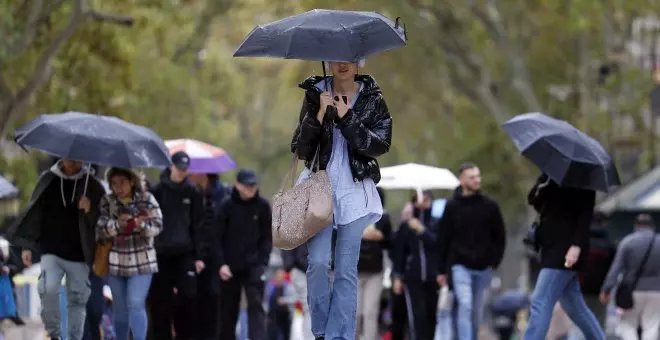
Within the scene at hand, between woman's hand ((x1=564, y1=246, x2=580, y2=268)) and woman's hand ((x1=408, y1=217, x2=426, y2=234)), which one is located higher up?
woman's hand ((x1=564, y1=246, x2=580, y2=268))

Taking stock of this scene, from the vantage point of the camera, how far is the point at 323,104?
1176 centimetres

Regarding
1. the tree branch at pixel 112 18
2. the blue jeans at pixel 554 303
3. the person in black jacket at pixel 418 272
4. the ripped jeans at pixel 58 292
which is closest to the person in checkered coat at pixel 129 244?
the ripped jeans at pixel 58 292

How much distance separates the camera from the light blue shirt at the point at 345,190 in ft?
39.0

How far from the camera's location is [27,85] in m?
30.3

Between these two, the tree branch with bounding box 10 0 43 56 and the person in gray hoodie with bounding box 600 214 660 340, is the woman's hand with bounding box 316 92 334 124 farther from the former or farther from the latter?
the tree branch with bounding box 10 0 43 56

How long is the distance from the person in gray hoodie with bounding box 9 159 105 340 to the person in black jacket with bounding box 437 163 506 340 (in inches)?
163

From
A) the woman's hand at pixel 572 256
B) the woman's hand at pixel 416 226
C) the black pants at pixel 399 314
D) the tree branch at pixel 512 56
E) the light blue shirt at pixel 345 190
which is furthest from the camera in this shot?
the tree branch at pixel 512 56

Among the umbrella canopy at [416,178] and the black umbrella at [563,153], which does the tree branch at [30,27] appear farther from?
the black umbrella at [563,153]

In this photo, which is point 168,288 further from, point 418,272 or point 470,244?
point 418,272

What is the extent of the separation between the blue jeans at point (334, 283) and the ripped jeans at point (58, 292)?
4010mm

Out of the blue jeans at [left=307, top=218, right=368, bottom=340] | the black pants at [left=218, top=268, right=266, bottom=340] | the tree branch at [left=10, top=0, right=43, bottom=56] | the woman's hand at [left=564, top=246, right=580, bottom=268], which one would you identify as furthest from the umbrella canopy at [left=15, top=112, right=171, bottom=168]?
the tree branch at [left=10, top=0, right=43, bottom=56]

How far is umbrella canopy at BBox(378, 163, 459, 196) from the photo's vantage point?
21.2 meters

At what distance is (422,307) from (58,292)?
6.09 m

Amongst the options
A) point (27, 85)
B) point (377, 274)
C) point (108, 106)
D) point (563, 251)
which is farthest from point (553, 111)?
point (563, 251)
